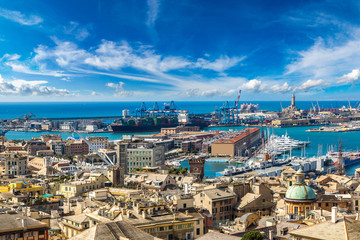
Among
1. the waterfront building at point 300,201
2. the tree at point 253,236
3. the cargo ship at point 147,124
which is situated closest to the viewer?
the tree at point 253,236

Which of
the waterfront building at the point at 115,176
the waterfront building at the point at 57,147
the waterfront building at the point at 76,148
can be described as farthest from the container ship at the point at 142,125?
the waterfront building at the point at 115,176

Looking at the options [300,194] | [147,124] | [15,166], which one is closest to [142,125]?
[147,124]

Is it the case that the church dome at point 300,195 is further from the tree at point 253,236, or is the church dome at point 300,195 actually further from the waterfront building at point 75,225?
the waterfront building at point 75,225

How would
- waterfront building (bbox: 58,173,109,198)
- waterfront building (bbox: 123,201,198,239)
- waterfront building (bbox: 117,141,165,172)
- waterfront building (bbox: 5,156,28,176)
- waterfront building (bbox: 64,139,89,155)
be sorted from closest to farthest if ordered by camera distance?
waterfront building (bbox: 123,201,198,239), waterfront building (bbox: 58,173,109,198), waterfront building (bbox: 5,156,28,176), waterfront building (bbox: 117,141,165,172), waterfront building (bbox: 64,139,89,155)

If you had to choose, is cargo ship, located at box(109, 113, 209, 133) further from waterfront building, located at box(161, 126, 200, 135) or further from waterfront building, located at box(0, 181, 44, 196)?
waterfront building, located at box(0, 181, 44, 196)

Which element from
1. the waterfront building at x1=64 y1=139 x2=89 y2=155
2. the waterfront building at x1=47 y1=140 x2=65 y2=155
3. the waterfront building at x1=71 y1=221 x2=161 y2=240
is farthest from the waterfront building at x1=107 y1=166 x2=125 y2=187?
the waterfront building at x1=64 y1=139 x2=89 y2=155

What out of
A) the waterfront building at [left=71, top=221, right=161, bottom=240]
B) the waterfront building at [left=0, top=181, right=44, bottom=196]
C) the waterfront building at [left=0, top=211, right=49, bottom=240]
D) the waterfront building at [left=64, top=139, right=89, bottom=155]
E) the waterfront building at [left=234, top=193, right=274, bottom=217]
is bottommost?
the waterfront building at [left=64, top=139, right=89, bottom=155]

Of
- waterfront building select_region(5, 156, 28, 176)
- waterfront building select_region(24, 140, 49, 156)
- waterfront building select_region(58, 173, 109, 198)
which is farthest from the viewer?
waterfront building select_region(24, 140, 49, 156)

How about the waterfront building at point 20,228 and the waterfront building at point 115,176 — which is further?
the waterfront building at point 115,176

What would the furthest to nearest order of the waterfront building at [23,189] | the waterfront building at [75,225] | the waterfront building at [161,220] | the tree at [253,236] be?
1. the waterfront building at [23,189]
2. the waterfront building at [75,225]
3. the waterfront building at [161,220]
4. the tree at [253,236]
